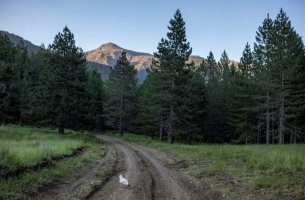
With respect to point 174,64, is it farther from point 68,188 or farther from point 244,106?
point 68,188

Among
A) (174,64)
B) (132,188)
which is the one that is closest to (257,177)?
(132,188)

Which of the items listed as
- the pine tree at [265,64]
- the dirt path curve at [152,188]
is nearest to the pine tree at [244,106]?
the pine tree at [265,64]

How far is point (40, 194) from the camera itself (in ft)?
34.2

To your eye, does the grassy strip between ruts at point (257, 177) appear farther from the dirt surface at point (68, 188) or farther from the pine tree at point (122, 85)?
the pine tree at point (122, 85)

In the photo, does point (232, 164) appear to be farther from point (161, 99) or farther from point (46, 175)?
point (161, 99)

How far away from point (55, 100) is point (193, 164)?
2751 centimetres

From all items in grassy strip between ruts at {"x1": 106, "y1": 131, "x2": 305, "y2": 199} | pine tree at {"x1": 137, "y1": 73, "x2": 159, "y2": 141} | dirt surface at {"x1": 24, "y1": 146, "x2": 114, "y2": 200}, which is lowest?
dirt surface at {"x1": 24, "y1": 146, "x2": 114, "y2": 200}

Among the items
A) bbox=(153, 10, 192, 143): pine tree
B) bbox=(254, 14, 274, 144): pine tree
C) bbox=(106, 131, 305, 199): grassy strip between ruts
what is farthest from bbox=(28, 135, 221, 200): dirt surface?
bbox=(254, 14, 274, 144): pine tree

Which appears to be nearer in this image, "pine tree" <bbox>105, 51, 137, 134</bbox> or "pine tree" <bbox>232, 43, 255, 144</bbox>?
"pine tree" <bbox>232, 43, 255, 144</bbox>

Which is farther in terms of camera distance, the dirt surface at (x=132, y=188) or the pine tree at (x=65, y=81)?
the pine tree at (x=65, y=81)

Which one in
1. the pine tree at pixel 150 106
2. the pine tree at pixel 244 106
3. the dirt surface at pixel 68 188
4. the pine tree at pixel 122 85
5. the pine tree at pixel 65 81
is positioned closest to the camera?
the dirt surface at pixel 68 188

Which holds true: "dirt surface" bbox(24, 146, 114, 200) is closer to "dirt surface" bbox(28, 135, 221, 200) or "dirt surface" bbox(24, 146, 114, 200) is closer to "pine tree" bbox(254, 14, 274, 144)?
"dirt surface" bbox(28, 135, 221, 200)

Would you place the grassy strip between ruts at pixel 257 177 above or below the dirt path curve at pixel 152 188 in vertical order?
above

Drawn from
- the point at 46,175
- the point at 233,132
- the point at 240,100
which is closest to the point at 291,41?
the point at 240,100
